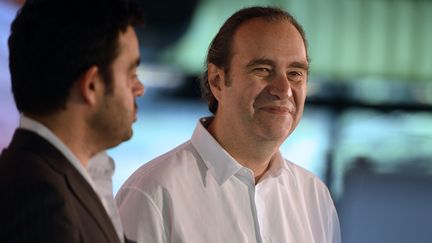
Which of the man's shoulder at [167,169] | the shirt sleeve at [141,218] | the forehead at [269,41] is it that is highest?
the forehead at [269,41]

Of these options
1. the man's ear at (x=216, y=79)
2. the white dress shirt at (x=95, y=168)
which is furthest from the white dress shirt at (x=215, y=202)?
the white dress shirt at (x=95, y=168)

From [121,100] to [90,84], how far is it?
0.06 m

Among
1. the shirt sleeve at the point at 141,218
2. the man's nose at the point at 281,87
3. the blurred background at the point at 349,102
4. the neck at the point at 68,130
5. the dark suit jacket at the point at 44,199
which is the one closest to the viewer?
the dark suit jacket at the point at 44,199

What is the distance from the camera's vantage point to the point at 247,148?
6.63 ft

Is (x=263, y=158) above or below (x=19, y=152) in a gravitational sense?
below

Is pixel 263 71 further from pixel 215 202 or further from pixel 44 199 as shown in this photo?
pixel 44 199

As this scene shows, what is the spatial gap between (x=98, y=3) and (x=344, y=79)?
2650 mm

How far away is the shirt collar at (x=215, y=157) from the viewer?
6.52 feet

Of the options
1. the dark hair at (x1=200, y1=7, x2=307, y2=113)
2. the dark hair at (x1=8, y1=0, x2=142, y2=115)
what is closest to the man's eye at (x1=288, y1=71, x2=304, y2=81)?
the dark hair at (x1=200, y1=7, x2=307, y2=113)

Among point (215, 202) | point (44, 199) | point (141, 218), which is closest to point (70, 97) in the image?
point (44, 199)

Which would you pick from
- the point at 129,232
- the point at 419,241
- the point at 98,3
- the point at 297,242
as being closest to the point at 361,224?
the point at 419,241

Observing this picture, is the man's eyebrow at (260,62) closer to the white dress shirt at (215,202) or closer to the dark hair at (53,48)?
the white dress shirt at (215,202)

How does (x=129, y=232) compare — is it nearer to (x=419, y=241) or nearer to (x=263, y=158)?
(x=263, y=158)

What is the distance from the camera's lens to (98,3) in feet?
4.15
